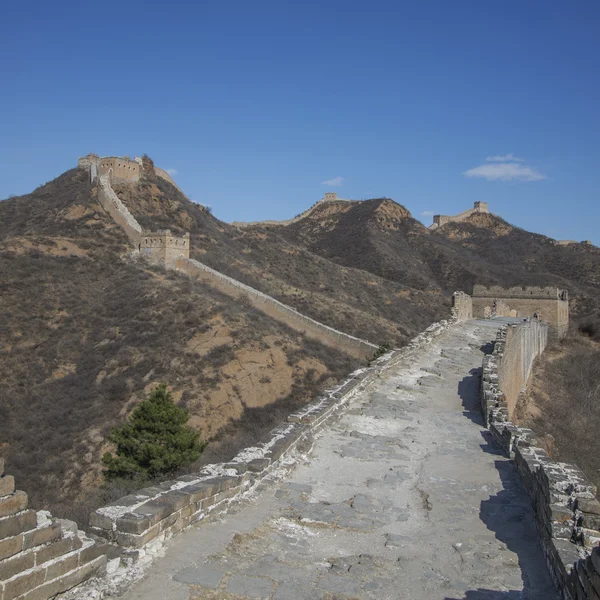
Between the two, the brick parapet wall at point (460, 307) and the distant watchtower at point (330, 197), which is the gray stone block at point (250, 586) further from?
the distant watchtower at point (330, 197)

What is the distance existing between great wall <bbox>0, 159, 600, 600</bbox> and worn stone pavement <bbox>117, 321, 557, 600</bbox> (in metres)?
0.02

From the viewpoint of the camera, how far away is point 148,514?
441cm

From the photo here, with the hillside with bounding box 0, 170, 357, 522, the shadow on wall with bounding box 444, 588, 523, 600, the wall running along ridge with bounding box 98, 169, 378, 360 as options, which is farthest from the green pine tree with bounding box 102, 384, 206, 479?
the wall running along ridge with bounding box 98, 169, 378, 360

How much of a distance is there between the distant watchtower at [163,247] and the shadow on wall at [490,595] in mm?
25856

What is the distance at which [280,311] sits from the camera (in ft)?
90.6

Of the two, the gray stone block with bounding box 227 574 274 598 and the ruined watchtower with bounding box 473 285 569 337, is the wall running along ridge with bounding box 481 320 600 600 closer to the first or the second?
the gray stone block with bounding box 227 574 274 598

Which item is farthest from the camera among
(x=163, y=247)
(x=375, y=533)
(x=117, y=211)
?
(x=117, y=211)

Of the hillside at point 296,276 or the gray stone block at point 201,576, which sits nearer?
the gray stone block at point 201,576

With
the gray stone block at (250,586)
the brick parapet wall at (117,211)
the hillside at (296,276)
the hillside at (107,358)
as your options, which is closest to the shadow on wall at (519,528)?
the gray stone block at (250,586)

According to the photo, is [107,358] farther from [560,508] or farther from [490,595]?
[490,595]

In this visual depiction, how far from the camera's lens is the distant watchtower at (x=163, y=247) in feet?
93.6

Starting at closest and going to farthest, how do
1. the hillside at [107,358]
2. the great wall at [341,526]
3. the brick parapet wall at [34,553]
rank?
1. the brick parapet wall at [34,553]
2. the great wall at [341,526]
3. the hillside at [107,358]

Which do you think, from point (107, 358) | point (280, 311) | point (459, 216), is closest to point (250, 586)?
point (107, 358)

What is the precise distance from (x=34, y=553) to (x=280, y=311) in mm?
24198
